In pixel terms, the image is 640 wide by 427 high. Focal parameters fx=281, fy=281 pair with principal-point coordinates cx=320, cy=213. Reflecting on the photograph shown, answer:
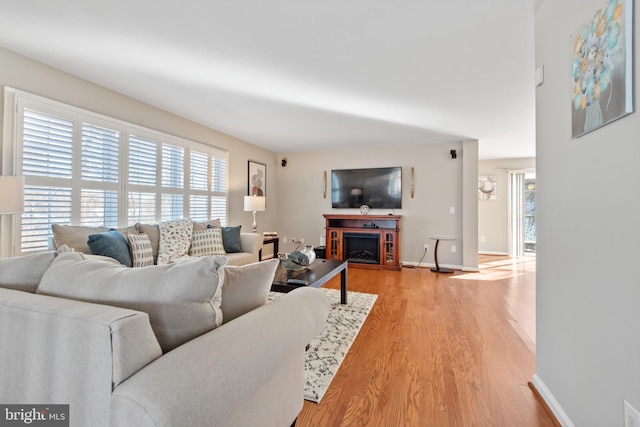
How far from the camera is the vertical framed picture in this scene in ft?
17.8

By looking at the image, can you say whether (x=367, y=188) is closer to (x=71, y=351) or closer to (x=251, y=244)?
(x=251, y=244)

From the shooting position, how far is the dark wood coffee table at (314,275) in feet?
7.09

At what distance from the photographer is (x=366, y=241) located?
543 centimetres

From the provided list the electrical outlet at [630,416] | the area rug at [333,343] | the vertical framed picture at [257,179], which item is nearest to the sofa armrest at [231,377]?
the area rug at [333,343]

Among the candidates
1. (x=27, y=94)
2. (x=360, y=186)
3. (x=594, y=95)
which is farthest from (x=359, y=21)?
(x=360, y=186)

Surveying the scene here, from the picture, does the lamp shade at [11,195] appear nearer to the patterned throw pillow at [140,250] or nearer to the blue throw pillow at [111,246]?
the blue throw pillow at [111,246]

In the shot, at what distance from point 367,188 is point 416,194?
37.3 inches

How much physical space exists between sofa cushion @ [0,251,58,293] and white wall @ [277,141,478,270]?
5.06 meters

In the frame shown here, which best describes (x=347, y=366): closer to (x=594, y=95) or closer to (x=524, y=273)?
(x=594, y=95)

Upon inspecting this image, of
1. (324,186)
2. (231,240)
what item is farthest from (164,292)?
(324,186)

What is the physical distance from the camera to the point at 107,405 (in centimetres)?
61

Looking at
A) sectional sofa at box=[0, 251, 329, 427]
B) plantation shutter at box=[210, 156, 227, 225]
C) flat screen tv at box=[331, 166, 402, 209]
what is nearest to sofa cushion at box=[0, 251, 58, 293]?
sectional sofa at box=[0, 251, 329, 427]

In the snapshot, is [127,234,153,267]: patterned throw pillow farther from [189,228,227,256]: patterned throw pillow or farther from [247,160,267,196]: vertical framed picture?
[247,160,267,196]: vertical framed picture

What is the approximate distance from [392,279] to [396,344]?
222cm
